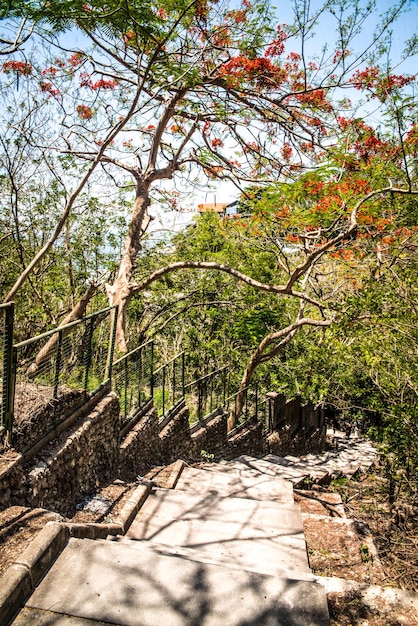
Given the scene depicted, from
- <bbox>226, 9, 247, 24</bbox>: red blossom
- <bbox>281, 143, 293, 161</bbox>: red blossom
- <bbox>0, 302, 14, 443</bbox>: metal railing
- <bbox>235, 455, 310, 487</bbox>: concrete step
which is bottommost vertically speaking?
<bbox>235, 455, 310, 487</bbox>: concrete step

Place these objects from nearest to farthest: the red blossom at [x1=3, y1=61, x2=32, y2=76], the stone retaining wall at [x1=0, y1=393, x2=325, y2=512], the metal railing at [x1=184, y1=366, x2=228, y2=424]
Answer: the stone retaining wall at [x1=0, y1=393, x2=325, y2=512], the red blossom at [x1=3, y1=61, x2=32, y2=76], the metal railing at [x1=184, y1=366, x2=228, y2=424]

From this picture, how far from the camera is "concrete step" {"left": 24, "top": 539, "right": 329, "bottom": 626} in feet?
7.18

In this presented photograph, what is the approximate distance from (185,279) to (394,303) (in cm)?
808

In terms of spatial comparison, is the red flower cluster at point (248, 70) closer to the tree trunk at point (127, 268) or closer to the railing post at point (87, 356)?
the tree trunk at point (127, 268)

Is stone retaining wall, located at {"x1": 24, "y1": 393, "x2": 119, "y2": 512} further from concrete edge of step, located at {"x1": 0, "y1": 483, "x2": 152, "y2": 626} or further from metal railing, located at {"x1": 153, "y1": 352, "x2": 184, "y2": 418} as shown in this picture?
metal railing, located at {"x1": 153, "y1": 352, "x2": 184, "y2": 418}

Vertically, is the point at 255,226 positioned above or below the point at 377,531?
above

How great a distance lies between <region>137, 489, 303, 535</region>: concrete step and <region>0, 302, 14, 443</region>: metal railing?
1.67 m

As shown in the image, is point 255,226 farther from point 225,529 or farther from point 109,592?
point 109,592

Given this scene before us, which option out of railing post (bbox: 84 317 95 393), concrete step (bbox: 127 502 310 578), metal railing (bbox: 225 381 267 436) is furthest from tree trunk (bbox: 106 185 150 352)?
concrete step (bbox: 127 502 310 578)

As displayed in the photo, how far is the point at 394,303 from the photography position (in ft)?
20.5

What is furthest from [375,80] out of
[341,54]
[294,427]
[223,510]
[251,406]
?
[294,427]

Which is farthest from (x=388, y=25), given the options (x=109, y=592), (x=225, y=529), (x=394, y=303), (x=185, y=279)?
(x=185, y=279)

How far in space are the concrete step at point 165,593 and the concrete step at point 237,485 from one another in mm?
2643

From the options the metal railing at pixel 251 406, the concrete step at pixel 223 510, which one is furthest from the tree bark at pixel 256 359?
the concrete step at pixel 223 510
